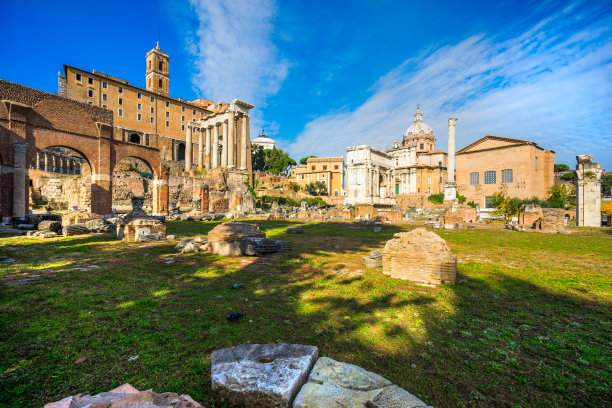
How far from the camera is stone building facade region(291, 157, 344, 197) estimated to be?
72.8m

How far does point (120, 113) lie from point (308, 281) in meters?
56.7

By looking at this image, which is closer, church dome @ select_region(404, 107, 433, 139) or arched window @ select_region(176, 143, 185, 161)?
arched window @ select_region(176, 143, 185, 161)

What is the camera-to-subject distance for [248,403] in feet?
5.98

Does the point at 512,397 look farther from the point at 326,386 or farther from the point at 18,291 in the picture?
the point at 18,291

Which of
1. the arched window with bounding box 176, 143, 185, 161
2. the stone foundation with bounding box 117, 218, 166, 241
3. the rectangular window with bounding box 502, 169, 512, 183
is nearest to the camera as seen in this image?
the stone foundation with bounding box 117, 218, 166, 241

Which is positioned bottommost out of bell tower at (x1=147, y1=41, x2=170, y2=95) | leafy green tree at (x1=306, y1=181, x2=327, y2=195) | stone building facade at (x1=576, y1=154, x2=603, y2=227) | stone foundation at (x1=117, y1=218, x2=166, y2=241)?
stone foundation at (x1=117, y1=218, x2=166, y2=241)

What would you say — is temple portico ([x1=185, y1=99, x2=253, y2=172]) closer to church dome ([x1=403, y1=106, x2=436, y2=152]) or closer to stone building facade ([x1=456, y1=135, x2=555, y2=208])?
stone building facade ([x1=456, y1=135, x2=555, y2=208])

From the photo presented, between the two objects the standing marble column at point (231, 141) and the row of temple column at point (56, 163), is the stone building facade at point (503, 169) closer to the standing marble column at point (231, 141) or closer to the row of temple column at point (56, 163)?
the standing marble column at point (231, 141)

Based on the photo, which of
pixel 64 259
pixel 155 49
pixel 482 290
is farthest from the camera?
pixel 155 49

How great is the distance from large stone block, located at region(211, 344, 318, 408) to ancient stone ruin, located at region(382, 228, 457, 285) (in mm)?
3489

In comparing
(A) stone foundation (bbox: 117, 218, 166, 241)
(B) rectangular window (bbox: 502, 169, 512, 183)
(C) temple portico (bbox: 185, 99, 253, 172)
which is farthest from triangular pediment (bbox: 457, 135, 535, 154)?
(A) stone foundation (bbox: 117, 218, 166, 241)

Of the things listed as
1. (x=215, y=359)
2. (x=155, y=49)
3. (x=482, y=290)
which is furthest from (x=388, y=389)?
(x=155, y=49)

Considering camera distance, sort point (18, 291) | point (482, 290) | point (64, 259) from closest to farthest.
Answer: point (18, 291) → point (482, 290) → point (64, 259)

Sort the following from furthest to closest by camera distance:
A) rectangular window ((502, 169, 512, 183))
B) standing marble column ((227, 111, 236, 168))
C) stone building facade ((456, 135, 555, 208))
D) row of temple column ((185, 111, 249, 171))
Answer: rectangular window ((502, 169, 512, 183)) → stone building facade ((456, 135, 555, 208)) → row of temple column ((185, 111, 249, 171)) → standing marble column ((227, 111, 236, 168))
